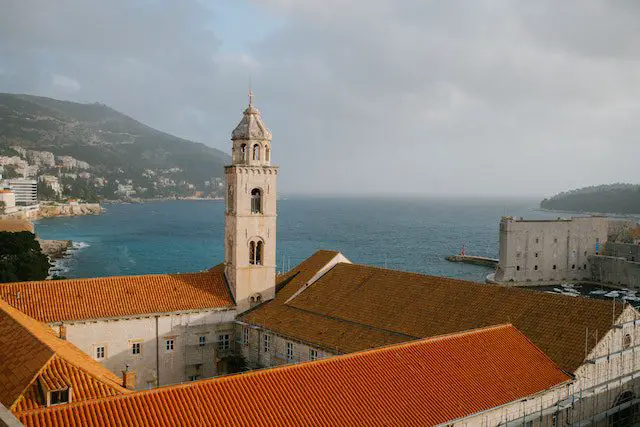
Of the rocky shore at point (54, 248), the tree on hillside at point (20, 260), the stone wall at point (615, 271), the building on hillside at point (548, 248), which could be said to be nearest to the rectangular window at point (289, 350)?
the tree on hillside at point (20, 260)

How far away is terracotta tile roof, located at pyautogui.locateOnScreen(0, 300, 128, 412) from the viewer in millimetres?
15524

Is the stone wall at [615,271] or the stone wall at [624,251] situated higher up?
the stone wall at [624,251]

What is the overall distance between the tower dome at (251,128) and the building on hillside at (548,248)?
57411 mm

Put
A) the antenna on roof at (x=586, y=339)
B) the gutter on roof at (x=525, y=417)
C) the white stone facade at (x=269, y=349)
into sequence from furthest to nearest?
the white stone facade at (x=269, y=349), the antenna on roof at (x=586, y=339), the gutter on roof at (x=525, y=417)

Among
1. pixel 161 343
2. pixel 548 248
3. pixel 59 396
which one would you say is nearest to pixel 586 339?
pixel 59 396

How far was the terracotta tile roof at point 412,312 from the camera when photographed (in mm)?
21672

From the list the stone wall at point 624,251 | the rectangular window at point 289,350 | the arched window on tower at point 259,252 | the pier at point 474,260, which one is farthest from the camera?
the pier at point 474,260

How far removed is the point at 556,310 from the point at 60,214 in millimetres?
203391

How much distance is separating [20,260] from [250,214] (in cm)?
3177

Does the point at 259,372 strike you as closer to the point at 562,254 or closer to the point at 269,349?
the point at 269,349

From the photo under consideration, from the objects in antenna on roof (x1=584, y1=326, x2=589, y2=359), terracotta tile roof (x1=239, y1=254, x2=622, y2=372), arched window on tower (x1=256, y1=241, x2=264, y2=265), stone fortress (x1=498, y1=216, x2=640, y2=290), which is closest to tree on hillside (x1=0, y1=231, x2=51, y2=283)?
arched window on tower (x1=256, y1=241, x2=264, y2=265)

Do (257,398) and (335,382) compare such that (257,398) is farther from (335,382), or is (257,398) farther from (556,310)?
(556,310)

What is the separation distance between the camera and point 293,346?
27547 millimetres

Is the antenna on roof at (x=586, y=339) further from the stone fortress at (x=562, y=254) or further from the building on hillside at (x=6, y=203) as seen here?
the building on hillside at (x=6, y=203)
